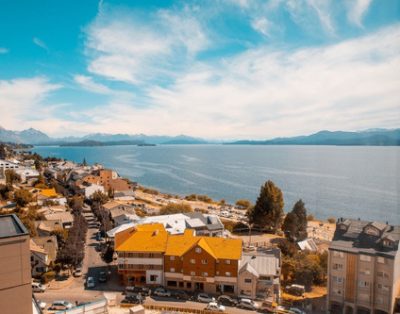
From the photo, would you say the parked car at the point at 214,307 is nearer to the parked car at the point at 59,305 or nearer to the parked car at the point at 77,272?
the parked car at the point at 59,305

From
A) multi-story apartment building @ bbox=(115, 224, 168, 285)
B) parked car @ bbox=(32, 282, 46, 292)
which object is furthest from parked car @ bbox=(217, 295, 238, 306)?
parked car @ bbox=(32, 282, 46, 292)

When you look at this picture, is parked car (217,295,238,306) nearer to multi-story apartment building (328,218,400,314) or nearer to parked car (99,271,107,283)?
multi-story apartment building (328,218,400,314)

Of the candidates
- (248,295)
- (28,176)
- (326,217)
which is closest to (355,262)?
(248,295)

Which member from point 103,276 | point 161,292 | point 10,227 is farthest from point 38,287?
point 10,227

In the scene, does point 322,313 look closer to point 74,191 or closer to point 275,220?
point 275,220

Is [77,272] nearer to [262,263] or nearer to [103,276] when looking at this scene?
[103,276]
